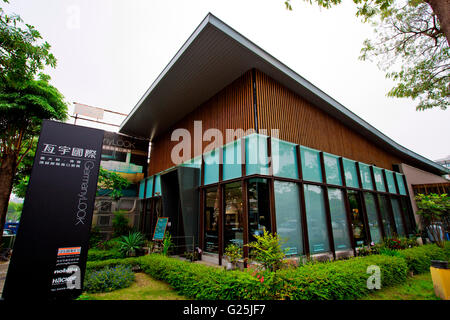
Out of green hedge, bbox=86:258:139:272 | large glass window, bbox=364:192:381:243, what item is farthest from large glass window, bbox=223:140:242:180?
large glass window, bbox=364:192:381:243

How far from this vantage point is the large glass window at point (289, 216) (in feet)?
22.1

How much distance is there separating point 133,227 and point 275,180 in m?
11.5

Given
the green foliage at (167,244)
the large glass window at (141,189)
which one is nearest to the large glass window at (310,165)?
the green foliage at (167,244)

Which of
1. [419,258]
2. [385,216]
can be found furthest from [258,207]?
[385,216]

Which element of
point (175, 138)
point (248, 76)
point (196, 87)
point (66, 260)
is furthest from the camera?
point (175, 138)

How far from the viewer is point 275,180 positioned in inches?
277

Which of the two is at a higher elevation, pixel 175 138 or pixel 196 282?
pixel 175 138

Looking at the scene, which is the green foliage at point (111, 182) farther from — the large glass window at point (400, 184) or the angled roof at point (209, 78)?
the large glass window at point (400, 184)

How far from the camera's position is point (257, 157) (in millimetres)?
6875

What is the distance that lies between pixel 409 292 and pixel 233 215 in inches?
198

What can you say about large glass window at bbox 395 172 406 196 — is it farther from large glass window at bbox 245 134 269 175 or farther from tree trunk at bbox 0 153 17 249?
tree trunk at bbox 0 153 17 249
